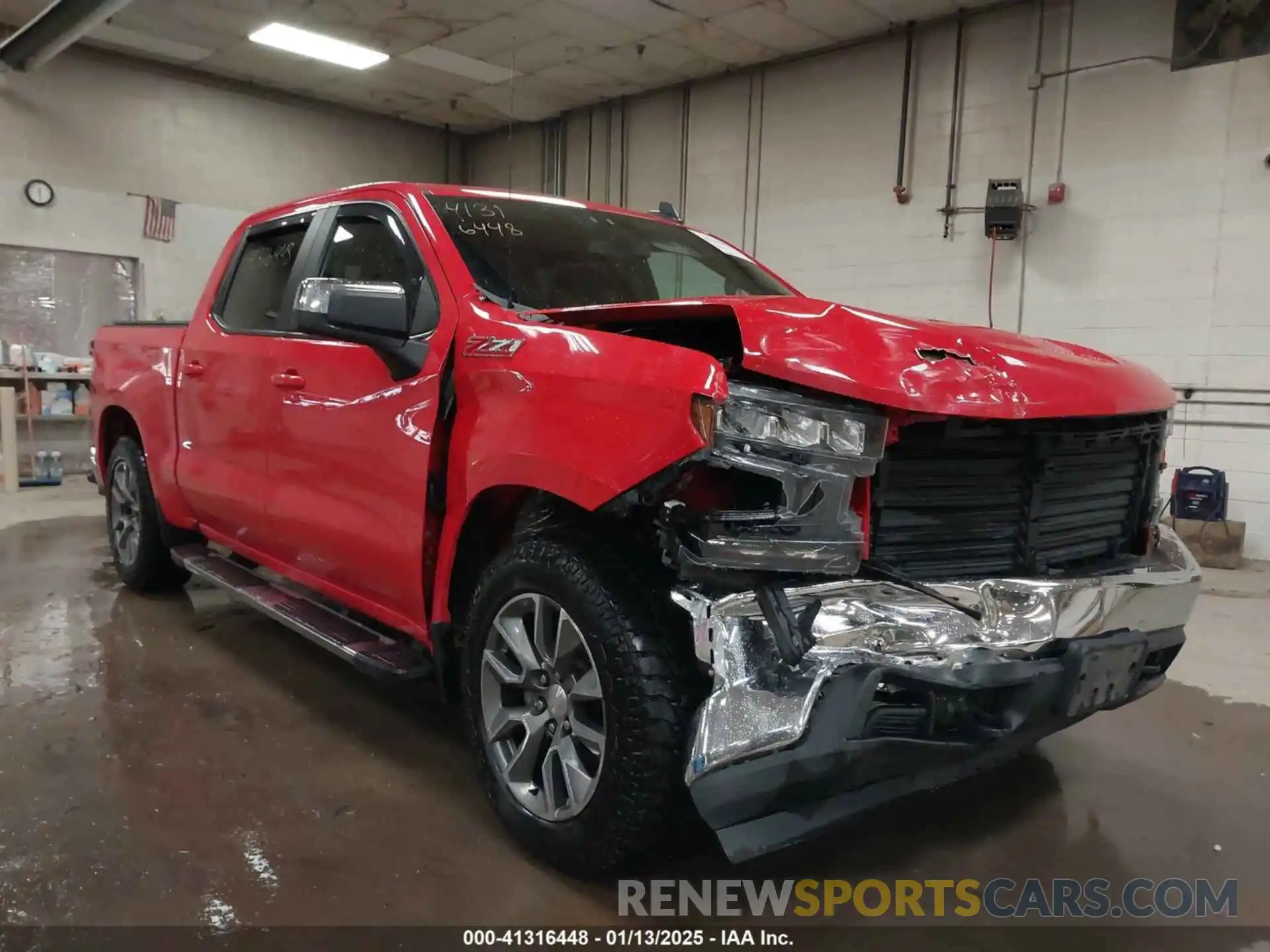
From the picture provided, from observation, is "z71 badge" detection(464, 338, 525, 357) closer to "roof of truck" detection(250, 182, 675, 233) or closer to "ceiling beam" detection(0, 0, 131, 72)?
"roof of truck" detection(250, 182, 675, 233)

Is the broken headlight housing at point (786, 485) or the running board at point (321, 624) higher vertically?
the broken headlight housing at point (786, 485)

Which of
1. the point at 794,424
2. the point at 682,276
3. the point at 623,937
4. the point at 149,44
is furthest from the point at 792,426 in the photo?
the point at 149,44

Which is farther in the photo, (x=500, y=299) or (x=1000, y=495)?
(x=500, y=299)

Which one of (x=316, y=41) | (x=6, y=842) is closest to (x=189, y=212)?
(x=316, y=41)

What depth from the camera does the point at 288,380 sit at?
281cm

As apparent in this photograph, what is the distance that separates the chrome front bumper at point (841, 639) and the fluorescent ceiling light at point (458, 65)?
804cm

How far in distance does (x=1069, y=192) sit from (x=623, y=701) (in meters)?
6.29

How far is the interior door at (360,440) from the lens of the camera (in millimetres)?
2322

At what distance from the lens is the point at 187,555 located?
370cm

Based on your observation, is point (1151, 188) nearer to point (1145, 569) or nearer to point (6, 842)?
point (1145, 569)

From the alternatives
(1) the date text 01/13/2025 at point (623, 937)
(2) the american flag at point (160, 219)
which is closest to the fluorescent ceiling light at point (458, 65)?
(2) the american flag at point (160, 219)

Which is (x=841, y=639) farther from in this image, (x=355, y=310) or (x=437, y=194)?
(x=437, y=194)

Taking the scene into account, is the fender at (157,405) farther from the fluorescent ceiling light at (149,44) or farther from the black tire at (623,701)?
the fluorescent ceiling light at (149,44)

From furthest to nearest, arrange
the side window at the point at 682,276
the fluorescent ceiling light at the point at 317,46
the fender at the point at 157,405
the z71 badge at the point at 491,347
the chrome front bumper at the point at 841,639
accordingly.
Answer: the fluorescent ceiling light at the point at 317,46
the fender at the point at 157,405
the side window at the point at 682,276
the z71 badge at the point at 491,347
the chrome front bumper at the point at 841,639
